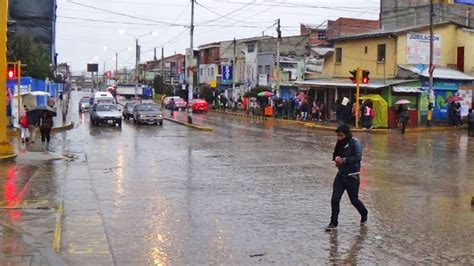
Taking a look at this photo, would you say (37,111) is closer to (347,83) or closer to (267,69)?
(347,83)

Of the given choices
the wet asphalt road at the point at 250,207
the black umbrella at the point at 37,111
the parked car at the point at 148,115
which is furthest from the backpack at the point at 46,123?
the parked car at the point at 148,115

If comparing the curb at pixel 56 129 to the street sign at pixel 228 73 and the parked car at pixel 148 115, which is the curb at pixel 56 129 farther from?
the street sign at pixel 228 73

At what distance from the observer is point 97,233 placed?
30.4 ft

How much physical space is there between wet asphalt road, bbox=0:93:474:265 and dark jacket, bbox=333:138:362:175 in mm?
917

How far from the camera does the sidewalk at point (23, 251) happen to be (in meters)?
7.50

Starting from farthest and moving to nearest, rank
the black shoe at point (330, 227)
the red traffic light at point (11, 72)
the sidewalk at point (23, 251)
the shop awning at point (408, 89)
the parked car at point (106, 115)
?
the parked car at point (106, 115) < the shop awning at point (408, 89) < the red traffic light at point (11, 72) < the black shoe at point (330, 227) < the sidewalk at point (23, 251)

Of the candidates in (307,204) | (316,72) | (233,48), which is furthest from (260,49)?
(307,204)

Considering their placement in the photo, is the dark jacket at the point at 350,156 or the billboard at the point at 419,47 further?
the billboard at the point at 419,47

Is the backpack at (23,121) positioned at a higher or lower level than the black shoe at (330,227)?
higher

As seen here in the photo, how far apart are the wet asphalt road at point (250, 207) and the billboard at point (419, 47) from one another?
63.6 feet

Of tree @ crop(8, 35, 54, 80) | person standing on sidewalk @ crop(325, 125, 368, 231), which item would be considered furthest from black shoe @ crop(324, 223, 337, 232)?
tree @ crop(8, 35, 54, 80)

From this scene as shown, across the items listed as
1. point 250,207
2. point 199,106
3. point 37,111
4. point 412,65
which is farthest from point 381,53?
point 250,207

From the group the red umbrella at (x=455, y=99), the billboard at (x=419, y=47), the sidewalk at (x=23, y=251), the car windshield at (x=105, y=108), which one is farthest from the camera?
the billboard at (x=419, y=47)

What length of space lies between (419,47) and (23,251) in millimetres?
37630
